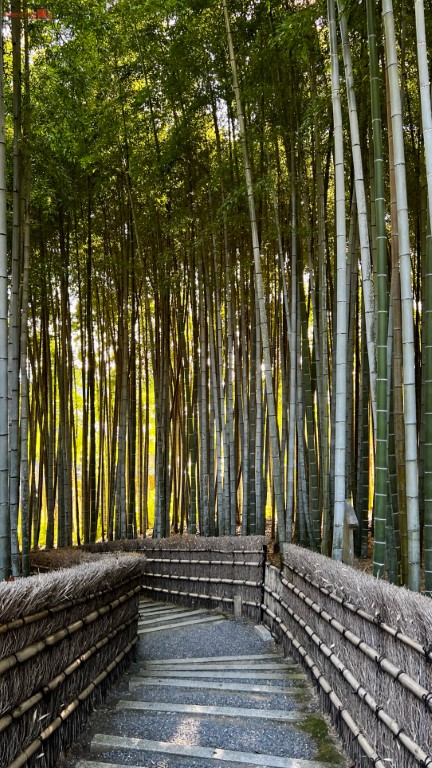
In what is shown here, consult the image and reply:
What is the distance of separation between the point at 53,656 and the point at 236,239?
4.57 metres

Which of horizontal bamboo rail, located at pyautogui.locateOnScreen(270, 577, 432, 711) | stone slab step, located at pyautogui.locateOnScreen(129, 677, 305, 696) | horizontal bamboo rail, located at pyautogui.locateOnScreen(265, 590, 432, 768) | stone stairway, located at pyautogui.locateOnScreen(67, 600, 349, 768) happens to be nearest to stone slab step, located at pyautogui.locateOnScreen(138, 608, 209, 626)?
stone stairway, located at pyautogui.locateOnScreen(67, 600, 349, 768)

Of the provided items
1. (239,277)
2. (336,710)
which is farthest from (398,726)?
(239,277)

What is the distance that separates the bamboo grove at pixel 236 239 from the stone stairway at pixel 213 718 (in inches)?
29.2

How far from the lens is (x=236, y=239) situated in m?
5.96

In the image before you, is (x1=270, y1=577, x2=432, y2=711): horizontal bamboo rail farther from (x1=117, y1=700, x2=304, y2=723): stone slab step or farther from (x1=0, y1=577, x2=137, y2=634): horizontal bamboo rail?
(x1=0, y1=577, x2=137, y2=634): horizontal bamboo rail

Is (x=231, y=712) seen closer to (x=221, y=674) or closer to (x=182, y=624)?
(x=221, y=674)

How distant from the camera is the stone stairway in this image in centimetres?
196

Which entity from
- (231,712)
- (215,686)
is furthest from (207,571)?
(231,712)

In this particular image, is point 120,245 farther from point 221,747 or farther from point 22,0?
point 221,747

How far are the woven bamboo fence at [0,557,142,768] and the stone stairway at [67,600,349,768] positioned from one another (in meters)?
0.12

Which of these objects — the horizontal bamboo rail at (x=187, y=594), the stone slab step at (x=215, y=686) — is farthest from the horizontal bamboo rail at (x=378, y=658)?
the horizontal bamboo rail at (x=187, y=594)

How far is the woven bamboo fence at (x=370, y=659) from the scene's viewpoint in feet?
4.97

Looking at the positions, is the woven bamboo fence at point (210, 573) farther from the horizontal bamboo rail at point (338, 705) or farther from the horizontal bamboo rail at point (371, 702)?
the horizontal bamboo rail at point (371, 702)

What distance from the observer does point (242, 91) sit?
15.2ft
